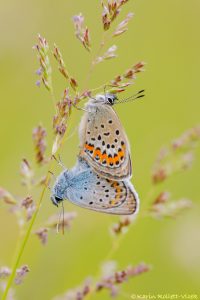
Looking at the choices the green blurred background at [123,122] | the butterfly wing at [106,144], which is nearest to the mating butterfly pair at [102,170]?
the butterfly wing at [106,144]

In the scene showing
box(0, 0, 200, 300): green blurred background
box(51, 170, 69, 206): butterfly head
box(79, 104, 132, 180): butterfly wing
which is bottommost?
box(51, 170, 69, 206): butterfly head

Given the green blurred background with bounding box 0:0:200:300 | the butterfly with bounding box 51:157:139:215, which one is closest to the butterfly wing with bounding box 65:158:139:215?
the butterfly with bounding box 51:157:139:215

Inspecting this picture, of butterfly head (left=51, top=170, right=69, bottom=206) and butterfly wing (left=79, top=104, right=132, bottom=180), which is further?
butterfly wing (left=79, top=104, right=132, bottom=180)

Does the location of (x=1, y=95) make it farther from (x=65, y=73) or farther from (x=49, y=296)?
(x=65, y=73)

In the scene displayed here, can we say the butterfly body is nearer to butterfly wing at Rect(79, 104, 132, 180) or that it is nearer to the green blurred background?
butterfly wing at Rect(79, 104, 132, 180)

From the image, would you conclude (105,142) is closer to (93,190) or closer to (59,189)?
(93,190)

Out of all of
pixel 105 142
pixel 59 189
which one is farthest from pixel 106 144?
pixel 59 189
